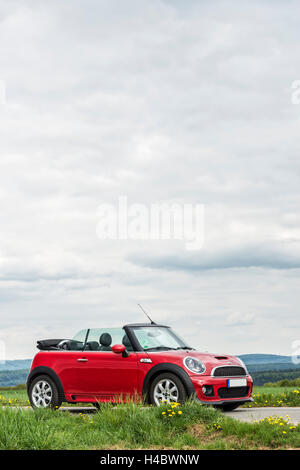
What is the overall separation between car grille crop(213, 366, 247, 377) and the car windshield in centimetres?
112

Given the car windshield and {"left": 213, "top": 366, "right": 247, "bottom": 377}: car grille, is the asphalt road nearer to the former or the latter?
{"left": 213, "top": 366, "right": 247, "bottom": 377}: car grille

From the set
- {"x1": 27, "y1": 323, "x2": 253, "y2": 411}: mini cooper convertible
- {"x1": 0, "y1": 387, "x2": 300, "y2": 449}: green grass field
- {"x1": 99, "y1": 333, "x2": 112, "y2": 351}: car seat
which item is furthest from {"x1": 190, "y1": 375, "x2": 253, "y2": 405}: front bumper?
{"x1": 99, "y1": 333, "x2": 112, "y2": 351}: car seat

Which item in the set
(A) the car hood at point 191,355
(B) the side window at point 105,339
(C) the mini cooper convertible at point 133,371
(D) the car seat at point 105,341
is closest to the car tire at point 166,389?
(C) the mini cooper convertible at point 133,371

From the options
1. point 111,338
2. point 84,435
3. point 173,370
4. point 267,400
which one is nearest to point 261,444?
point 84,435

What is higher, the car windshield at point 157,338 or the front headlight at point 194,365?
the car windshield at point 157,338

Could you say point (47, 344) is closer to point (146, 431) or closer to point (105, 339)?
point (105, 339)

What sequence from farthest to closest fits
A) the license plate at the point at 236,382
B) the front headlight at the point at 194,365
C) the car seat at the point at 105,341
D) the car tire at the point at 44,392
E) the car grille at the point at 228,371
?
the car tire at the point at 44,392 → the car seat at the point at 105,341 → the license plate at the point at 236,382 → the car grille at the point at 228,371 → the front headlight at the point at 194,365

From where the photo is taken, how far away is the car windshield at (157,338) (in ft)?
45.0

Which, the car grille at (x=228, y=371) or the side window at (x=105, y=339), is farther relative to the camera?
the side window at (x=105, y=339)

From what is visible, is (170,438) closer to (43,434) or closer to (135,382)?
(43,434)

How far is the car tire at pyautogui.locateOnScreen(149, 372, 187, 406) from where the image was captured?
12.6 meters

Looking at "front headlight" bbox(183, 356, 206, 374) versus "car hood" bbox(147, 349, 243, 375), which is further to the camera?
"car hood" bbox(147, 349, 243, 375)

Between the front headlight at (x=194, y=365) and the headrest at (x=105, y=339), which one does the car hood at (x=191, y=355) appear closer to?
the front headlight at (x=194, y=365)
